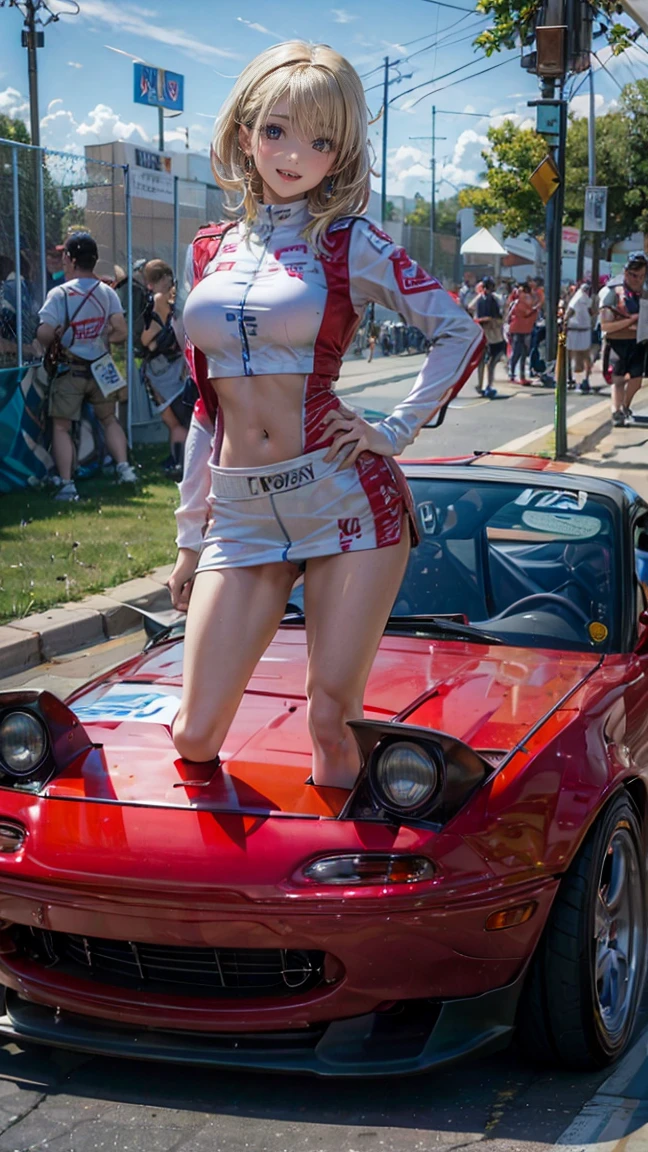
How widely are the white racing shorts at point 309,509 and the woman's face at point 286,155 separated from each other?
0.59m

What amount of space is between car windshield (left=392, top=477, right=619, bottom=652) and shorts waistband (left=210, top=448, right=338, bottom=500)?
3.72 feet

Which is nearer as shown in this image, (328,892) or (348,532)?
(328,892)

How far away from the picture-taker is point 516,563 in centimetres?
427

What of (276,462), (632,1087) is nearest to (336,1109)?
(632,1087)

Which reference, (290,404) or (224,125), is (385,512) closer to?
(290,404)

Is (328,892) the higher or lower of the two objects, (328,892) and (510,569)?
the lower

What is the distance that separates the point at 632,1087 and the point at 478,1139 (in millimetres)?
421

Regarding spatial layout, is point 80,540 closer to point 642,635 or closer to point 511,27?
point 642,635

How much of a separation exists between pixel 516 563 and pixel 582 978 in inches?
67.2

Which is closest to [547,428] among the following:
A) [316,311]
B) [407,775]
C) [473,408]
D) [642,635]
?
[473,408]

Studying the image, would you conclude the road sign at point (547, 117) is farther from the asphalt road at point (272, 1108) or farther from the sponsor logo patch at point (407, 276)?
the asphalt road at point (272, 1108)

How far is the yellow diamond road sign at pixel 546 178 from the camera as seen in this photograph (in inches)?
527

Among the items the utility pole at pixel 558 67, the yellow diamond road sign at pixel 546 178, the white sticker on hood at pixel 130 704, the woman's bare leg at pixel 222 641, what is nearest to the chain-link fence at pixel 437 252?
the utility pole at pixel 558 67

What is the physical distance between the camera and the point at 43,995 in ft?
9.37
